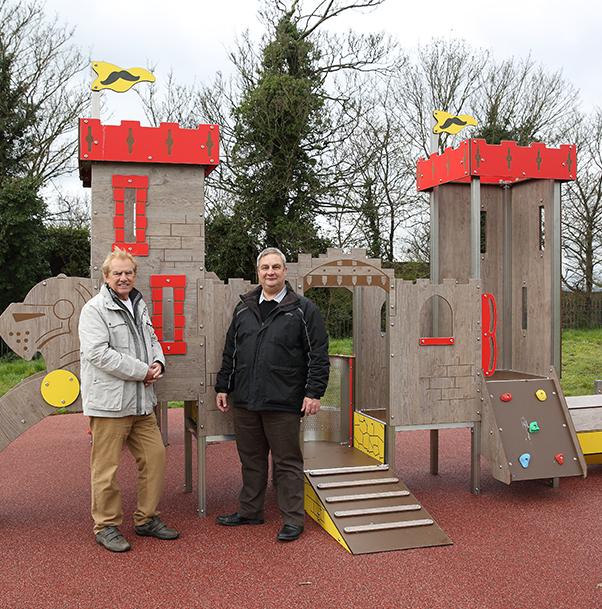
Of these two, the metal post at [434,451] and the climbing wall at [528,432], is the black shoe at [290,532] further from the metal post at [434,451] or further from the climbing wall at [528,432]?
the metal post at [434,451]

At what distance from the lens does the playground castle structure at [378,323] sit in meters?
4.86

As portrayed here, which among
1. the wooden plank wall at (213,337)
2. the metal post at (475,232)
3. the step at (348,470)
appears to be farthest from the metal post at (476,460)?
the wooden plank wall at (213,337)

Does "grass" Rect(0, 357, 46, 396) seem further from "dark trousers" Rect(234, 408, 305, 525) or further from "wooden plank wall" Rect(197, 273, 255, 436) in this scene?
"dark trousers" Rect(234, 408, 305, 525)

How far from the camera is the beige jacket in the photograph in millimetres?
4234

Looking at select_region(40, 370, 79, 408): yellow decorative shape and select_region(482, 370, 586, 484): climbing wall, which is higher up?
select_region(40, 370, 79, 408): yellow decorative shape

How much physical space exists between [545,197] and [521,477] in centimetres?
270

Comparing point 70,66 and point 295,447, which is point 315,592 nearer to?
point 295,447

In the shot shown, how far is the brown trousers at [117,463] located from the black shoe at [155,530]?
1.3 inches

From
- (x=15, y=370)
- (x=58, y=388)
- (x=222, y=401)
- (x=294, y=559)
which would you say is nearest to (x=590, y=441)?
(x=294, y=559)

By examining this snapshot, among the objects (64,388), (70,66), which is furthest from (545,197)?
(70,66)

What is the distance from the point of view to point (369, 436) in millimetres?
5852

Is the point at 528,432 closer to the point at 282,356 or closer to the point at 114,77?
the point at 282,356

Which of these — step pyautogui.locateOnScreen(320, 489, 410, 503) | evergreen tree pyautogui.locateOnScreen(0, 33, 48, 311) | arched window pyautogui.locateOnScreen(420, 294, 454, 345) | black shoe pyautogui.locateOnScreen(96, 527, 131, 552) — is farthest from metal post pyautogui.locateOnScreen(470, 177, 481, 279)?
evergreen tree pyautogui.locateOnScreen(0, 33, 48, 311)

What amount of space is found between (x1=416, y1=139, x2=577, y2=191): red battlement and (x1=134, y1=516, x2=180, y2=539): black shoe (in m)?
3.90
